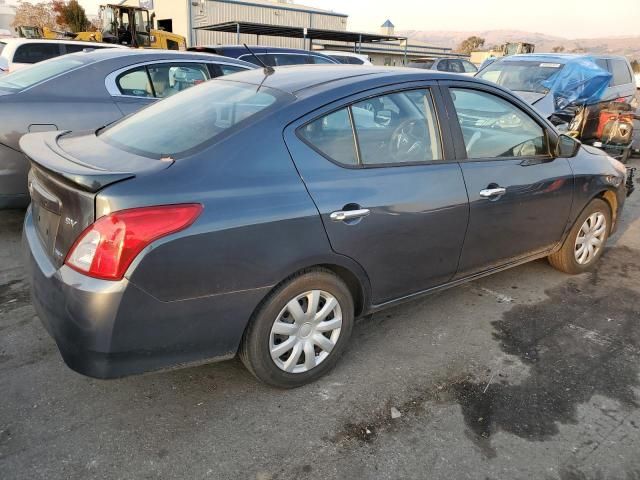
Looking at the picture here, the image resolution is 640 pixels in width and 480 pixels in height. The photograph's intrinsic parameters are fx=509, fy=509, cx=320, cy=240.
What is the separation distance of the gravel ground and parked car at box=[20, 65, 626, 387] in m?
0.30

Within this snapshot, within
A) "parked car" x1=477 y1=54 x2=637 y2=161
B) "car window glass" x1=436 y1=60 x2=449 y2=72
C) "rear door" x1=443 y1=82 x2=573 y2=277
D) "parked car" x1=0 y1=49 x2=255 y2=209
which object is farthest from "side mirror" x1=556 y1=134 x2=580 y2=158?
"car window glass" x1=436 y1=60 x2=449 y2=72

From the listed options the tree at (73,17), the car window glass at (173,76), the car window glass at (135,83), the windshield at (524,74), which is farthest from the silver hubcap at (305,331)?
the tree at (73,17)

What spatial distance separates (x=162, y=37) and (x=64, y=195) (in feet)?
63.1

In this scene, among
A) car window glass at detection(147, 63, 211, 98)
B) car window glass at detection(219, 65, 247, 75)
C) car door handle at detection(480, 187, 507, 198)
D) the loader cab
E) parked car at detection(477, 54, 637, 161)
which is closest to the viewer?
car door handle at detection(480, 187, 507, 198)

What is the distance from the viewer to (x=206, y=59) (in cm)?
552

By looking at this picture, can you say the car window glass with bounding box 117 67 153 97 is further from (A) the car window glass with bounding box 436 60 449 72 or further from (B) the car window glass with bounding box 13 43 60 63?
(A) the car window glass with bounding box 436 60 449 72

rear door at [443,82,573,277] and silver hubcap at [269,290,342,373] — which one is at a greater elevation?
rear door at [443,82,573,277]

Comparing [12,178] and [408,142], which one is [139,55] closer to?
[12,178]

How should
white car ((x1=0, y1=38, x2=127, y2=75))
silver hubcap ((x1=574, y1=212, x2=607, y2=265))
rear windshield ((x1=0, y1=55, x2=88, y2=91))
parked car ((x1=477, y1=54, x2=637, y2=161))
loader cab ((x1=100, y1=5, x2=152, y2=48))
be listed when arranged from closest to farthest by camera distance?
silver hubcap ((x1=574, y1=212, x2=607, y2=265)), rear windshield ((x1=0, y1=55, x2=88, y2=91)), parked car ((x1=477, y1=54, x2=637, y2=161)), white car ((x1=0, y1=38, x2=127, y2=75)), loader cab ((x1=100, y1=5, x2=152, y2=48))

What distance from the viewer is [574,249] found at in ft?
13.8

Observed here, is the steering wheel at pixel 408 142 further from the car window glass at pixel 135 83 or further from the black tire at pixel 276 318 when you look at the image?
the car window glass at pixel 135 83

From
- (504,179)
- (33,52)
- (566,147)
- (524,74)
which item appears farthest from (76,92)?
(524,74)

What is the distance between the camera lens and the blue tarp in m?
8.77

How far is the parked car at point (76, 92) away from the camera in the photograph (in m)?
4.18
